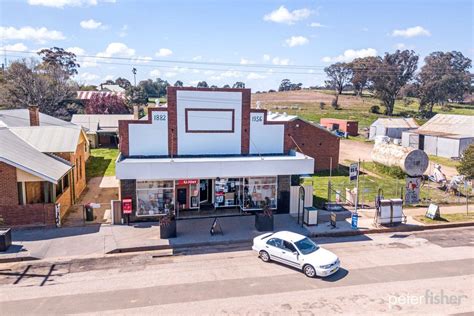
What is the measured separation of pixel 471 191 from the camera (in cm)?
2997

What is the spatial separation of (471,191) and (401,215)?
11.3 m

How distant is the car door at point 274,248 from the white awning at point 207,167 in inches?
226

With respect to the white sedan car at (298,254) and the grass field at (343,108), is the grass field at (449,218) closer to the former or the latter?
the white sedan car at (298,254)

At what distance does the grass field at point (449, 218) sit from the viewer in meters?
22.8

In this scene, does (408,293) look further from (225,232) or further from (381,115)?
(381,115)

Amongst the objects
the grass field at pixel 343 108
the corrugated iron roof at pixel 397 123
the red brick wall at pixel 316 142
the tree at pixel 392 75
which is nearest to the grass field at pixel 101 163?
the red brick wall at pixel 316 142

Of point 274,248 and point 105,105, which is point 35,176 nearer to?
point 274,248

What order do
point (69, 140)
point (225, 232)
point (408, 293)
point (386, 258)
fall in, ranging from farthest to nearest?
point (69, 140) → point (225, 232) → point (386, 258) → point (408, 293)

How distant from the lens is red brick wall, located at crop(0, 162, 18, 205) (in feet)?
63.8

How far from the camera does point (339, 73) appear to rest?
122 m

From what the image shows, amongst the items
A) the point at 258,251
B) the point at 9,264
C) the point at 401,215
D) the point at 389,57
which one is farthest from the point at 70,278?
the point at 389,57

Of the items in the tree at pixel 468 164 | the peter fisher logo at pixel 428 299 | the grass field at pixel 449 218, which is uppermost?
the tree at pixel 468 164

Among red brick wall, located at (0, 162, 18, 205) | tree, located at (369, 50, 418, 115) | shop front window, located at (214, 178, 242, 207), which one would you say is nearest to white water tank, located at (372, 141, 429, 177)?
shop front window, located at (214, 178, 242, 207)

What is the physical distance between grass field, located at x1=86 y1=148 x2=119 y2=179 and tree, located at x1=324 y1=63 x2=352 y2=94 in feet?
291
